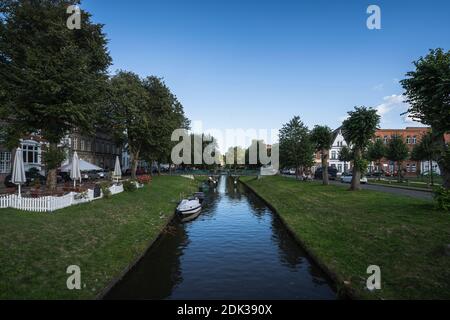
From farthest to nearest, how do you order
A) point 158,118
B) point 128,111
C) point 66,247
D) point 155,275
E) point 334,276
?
1. point 158,118
2. point 128,111
3. point 66,247
4. point 155,275
5. point 334,276

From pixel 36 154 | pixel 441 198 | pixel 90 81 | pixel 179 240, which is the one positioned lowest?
pixel 179 240

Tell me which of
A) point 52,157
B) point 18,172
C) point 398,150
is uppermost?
point 398,150

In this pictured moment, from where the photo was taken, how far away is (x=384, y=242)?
15883 mm

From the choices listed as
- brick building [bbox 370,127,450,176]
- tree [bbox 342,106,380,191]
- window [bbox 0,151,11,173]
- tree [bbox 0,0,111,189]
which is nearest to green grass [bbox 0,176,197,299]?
tree [bbox 0,0,111,189]

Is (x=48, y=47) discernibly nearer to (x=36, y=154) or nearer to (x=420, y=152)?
(x=36, y=154)

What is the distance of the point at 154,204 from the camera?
1280 inches

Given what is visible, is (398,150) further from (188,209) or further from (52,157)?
(52,157)

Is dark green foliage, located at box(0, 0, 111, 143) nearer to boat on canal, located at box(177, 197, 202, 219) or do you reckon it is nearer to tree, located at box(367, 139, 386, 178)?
boat on canal, located at box(177, 197, 202, 219)

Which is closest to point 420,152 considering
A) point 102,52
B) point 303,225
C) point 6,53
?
point 303,225

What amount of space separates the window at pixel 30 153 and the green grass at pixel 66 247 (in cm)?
2987

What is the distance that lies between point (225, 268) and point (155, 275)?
10.8ft

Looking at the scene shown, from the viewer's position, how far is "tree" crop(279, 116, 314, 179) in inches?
2441

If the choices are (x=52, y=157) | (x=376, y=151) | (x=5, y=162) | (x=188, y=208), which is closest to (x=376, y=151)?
(x=376, y=151)
